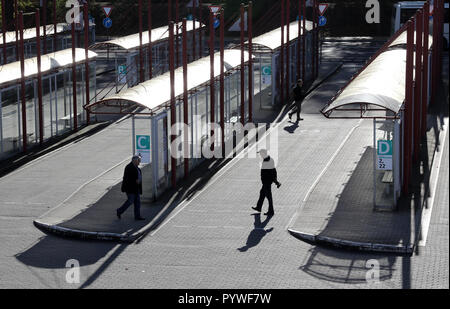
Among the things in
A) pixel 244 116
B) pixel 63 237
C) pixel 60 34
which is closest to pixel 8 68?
pixel 244 116

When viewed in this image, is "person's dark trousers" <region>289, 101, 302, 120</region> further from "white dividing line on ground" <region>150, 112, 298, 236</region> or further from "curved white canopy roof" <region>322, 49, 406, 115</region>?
"curved white canopy roof" <region>322, 49, 406, 115</region>

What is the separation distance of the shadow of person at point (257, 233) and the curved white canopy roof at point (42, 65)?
33.2ft

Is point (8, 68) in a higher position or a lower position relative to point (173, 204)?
higher

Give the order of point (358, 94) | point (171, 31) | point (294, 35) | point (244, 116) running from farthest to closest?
point (294, 35) < point (244, 116) < point (171, 31) < point (358, 94)

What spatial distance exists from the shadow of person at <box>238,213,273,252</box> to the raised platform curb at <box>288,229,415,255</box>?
2.77 ft

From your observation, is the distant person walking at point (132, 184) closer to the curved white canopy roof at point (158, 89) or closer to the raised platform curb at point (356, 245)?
the curved white canopy roof at point (158, 89)

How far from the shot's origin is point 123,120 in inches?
1324

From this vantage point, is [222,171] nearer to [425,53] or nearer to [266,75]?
[425,53]

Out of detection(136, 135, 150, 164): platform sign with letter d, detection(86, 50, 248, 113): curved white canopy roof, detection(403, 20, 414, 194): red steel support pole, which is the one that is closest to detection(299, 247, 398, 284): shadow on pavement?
detection(403, 20, 414, 194): red steel support pole

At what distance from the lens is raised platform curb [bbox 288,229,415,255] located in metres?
18.5

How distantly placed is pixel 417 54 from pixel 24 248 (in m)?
11.2

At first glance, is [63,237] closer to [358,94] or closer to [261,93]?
[358,94]

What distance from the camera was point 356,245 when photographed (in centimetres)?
1873
